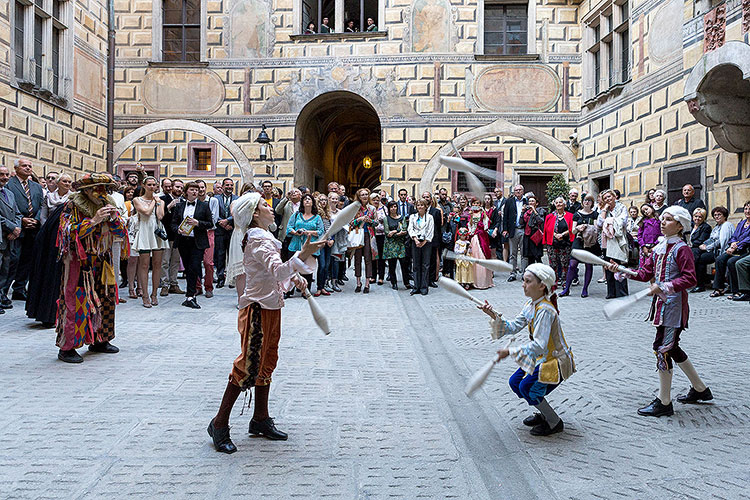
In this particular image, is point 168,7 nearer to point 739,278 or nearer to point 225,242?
point 225,242

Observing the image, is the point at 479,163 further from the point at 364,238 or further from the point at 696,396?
the point at 696,396

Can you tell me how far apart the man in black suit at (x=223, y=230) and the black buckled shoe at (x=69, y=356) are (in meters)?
5.43

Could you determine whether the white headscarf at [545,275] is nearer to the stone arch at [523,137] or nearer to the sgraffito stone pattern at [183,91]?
the stone arch at [523,137]

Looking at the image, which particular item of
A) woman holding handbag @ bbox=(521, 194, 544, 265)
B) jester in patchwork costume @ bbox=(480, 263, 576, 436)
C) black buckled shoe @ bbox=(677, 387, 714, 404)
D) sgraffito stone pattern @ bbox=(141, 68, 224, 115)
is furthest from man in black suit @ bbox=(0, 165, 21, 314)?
sgraffito stone pattern @ bbox=(141, 68, 224, 115)

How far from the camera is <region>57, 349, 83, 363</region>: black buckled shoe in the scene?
19.8ft

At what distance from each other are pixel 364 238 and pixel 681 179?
716cm

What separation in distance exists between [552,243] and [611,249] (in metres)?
1.18

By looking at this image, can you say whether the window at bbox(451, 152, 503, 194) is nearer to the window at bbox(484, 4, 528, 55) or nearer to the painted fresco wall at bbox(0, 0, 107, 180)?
the window at bbox(484, 4, 528, 55)

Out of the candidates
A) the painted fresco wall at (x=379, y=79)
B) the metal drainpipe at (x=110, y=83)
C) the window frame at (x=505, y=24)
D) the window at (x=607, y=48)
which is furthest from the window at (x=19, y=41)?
the window at (x=607, y=48)

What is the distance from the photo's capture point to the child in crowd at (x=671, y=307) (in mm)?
4629

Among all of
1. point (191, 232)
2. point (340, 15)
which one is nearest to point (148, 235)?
point (191, 232)

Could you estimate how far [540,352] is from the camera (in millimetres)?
4145

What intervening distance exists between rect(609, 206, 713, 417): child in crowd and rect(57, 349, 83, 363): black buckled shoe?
498 centimetres

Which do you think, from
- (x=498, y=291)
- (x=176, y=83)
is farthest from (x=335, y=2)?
(x=498, y=291)
